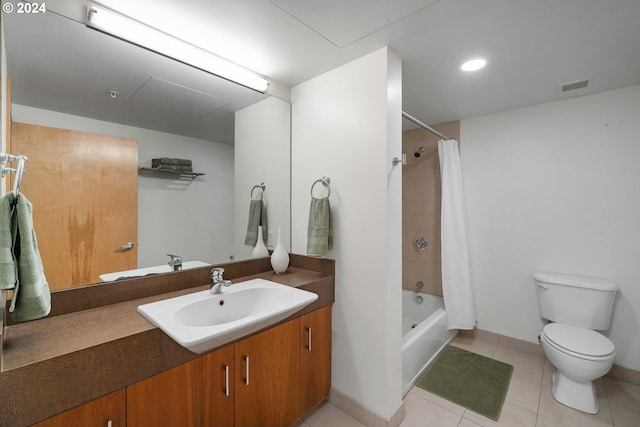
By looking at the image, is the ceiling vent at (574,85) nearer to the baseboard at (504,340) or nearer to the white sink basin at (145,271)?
the baseboard at (504,340)

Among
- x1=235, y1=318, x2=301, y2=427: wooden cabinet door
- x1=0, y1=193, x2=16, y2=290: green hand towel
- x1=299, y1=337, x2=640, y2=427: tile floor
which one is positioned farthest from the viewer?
x1=299, y1=337, x2=640, y2=427: tile floor

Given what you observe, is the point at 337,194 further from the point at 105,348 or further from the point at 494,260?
the point at 494,260

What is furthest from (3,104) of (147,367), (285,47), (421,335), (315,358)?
(421,335)

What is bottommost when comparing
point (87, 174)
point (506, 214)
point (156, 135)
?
point (506, 214)

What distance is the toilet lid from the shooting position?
1707mm

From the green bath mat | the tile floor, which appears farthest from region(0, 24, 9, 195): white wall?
the green bath mat

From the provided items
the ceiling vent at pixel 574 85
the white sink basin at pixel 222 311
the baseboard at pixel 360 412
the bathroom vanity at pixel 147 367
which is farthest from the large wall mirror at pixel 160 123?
the ceiling vent at pixel 574 85

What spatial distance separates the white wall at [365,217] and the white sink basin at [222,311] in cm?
42

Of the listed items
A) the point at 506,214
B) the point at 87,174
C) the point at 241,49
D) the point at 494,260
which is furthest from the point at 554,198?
the point at 87,174

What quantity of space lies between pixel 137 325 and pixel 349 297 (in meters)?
1.13

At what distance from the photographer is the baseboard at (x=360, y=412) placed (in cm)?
159

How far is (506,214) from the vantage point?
2.51 meters

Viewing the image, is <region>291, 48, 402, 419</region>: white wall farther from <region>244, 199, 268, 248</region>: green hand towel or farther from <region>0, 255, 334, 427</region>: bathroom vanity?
<region>244, 199, 268, 248</region>: green hand towel

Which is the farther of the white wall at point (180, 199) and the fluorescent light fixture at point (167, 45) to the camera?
the white wall at point (180, 199)
